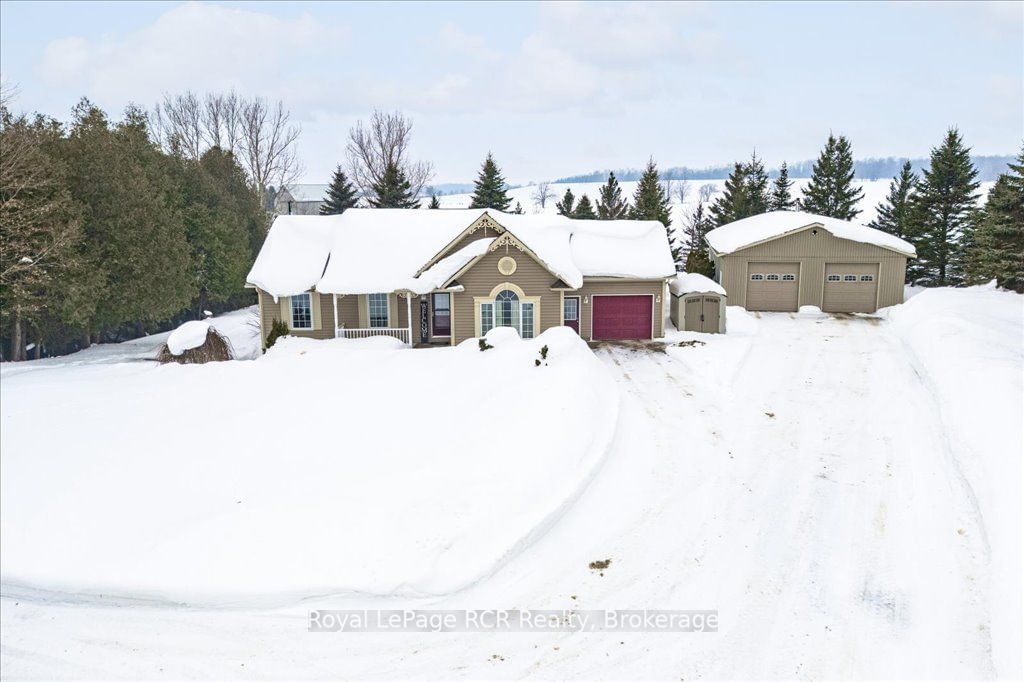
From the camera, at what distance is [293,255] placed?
1093 inches

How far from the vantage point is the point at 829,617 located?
9.34 m

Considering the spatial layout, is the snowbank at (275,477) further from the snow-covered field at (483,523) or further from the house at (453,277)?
the house at (453,277)

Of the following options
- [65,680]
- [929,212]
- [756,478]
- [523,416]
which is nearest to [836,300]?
[929,212]

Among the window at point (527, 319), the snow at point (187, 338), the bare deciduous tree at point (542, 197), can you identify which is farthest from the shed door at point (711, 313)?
the bare deciduous tree at point (542, 197)

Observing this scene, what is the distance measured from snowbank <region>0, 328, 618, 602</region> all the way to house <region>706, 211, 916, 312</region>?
20.0m

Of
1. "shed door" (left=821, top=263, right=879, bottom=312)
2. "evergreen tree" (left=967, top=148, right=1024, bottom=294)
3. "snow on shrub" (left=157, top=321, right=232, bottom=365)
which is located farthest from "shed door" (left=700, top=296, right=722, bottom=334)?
"snow on shrub" (left=157, top=321, right=232, bottom=365)

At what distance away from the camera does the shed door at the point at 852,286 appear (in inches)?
1275

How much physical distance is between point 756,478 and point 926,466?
3820 mm

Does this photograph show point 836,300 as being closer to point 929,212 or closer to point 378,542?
point 929,212

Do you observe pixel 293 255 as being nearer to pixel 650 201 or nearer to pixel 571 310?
pixel 571 310

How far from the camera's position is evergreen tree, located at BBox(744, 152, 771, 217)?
4862cm

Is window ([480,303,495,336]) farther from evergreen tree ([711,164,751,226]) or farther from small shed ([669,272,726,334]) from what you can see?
evergreen tree ([711,164,751,226])

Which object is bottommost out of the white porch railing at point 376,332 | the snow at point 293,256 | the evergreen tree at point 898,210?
the white porch railing at point 376,332

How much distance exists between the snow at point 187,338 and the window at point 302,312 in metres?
5.09
